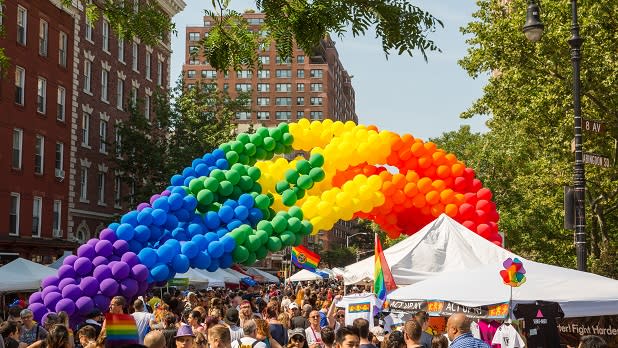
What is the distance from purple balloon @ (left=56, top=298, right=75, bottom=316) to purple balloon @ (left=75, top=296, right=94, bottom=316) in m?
0.10

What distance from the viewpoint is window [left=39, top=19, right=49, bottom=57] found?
37.2 metres

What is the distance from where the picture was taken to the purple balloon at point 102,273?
17844 millimetres

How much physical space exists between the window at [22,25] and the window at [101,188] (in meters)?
10.8

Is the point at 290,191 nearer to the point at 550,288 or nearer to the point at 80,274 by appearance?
the point at 80,274

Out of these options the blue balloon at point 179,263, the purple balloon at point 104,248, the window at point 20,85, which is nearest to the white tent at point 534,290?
the blue balloon at point 179,263

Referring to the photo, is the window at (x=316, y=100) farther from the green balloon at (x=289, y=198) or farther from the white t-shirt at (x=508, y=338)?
the white t-shirt at (x=508, y=338)

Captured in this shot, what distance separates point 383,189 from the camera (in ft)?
67.1

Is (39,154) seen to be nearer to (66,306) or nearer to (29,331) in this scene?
(66,306)

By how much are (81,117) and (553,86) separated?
2388cm

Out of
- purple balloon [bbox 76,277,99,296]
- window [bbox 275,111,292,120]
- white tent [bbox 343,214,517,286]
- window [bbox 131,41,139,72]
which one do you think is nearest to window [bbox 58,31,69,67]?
window [bbox 131,41,139,72]

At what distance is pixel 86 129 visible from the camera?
43.5 m

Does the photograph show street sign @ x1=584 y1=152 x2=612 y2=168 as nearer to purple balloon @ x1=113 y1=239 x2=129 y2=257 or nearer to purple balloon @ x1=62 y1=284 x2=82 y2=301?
purple balloon @ x1=113 y1=239 x2=129 y2=257

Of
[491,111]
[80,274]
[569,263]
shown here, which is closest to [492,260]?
[80,274]

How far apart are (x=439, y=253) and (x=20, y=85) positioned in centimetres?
2354
